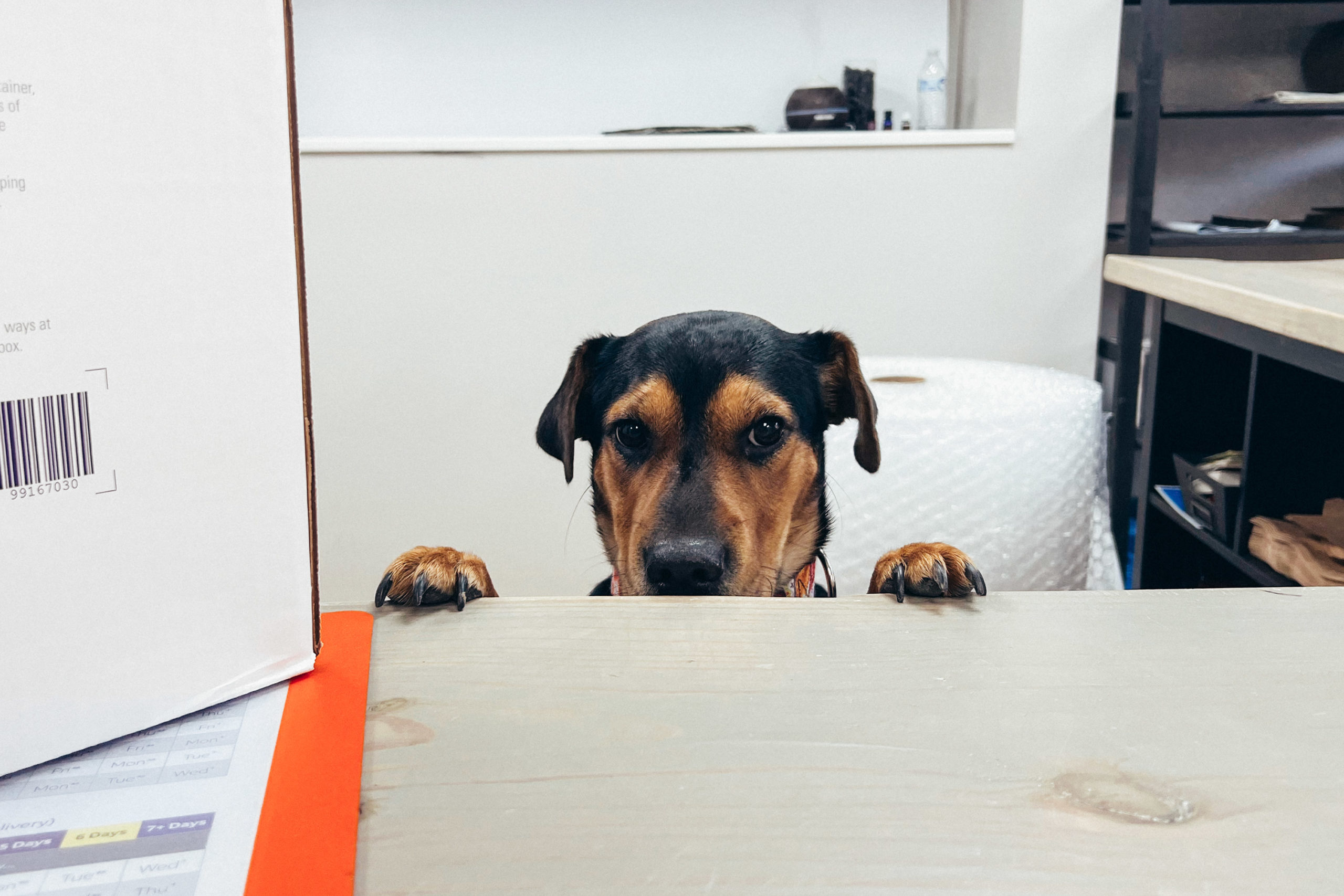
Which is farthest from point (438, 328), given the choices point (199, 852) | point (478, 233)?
point (199, 852)

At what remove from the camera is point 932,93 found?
2.51 m

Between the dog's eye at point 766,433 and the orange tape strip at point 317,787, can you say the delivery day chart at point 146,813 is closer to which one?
the orange tape strip at point 317,787

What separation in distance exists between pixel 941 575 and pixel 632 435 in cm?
66

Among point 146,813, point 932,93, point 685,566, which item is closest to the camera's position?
point 146,813

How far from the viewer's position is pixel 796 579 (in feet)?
3.85

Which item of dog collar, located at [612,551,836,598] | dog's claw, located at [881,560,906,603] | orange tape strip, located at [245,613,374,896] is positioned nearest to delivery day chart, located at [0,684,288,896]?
orange tape strip, located at [245,613,374,896]

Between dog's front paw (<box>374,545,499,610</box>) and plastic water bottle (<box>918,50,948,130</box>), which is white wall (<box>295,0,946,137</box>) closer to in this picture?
plastic water bottle (<box>918,50,948,130</box>)

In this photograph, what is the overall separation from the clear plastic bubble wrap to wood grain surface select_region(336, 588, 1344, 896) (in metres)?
0.97

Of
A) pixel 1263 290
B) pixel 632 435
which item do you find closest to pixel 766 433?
pixel 632 435

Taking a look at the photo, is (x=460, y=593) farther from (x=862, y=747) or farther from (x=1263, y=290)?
(x=1263, y=290)

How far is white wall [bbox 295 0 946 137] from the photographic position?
2.64 meters

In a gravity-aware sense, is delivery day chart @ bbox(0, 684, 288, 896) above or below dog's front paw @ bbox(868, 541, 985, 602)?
below

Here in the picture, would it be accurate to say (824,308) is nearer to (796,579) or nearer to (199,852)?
(796,579)

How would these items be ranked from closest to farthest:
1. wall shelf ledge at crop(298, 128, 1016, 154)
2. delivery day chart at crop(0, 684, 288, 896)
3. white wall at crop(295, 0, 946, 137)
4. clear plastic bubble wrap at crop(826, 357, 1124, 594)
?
delivery day chart at crop(0, 684, 288, 896) → clear plastic bubble wrap at crop(826, 357, 1124, 594) → wall shelf ledge at crop(298, 128, 1016, 154) → white wall at crop(295, 0, 946, 137)
